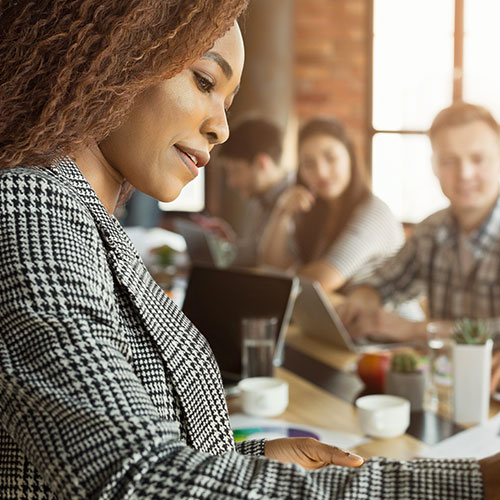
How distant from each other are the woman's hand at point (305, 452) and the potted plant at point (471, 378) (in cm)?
64

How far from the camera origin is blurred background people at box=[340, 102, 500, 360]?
2.35 meters

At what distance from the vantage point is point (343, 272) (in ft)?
10.2

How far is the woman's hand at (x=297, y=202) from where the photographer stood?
3.51 m

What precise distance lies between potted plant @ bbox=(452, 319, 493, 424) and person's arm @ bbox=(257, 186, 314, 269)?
218 cm

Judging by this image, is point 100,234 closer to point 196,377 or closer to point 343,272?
point 196,377

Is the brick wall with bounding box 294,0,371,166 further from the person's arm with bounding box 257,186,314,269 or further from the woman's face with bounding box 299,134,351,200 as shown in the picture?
the woman's face with bounding box 299,134,351,200

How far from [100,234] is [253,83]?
471cm

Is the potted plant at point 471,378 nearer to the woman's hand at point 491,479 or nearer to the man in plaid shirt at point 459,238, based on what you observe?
Answer: the man in plaid shirt at point 459,238

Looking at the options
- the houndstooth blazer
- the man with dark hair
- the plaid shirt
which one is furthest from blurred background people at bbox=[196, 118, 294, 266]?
the houndstooth blazer

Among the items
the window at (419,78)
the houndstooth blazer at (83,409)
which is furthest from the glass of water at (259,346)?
the window at (419,78)

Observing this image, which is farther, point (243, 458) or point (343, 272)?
point (343, 272)

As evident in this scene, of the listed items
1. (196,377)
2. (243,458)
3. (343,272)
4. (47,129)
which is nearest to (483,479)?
(243,458)

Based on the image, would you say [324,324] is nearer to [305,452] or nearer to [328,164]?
[305,452]

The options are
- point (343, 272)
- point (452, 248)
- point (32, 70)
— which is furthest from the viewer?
point (343, 272)
